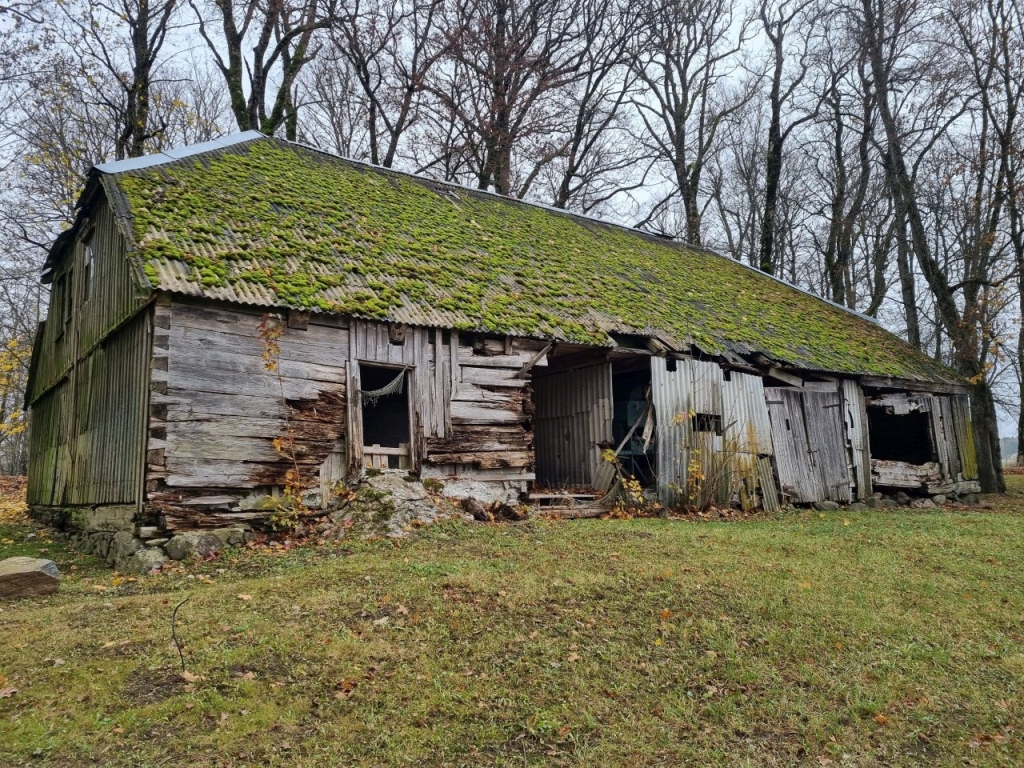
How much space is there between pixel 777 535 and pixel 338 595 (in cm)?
677

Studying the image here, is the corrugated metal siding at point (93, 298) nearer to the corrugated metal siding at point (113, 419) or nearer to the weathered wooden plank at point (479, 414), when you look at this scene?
the corrugated metal siding at point (113, 419)

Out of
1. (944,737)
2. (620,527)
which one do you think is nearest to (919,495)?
(620,527)

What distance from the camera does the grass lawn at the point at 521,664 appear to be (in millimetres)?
4391

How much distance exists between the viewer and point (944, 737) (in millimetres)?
4656

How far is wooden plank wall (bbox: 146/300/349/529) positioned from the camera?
944 centimetres

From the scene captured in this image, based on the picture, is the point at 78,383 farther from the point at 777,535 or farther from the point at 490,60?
the point at 490,60

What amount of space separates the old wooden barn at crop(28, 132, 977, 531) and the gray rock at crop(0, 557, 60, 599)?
4.84 feet

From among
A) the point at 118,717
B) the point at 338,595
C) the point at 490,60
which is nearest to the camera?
the point at 118,717

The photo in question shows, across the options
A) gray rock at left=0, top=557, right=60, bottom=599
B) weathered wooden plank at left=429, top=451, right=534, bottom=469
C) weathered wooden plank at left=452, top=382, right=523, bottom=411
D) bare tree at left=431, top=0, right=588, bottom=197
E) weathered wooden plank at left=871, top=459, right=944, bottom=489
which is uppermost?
bare tree at left=431, top=0, right=588, bottom=197

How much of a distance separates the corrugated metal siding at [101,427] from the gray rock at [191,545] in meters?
0.95

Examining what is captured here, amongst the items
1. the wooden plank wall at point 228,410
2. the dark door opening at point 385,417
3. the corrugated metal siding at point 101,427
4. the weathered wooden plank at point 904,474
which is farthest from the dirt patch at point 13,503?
the weathered wooden plank at point 904,474

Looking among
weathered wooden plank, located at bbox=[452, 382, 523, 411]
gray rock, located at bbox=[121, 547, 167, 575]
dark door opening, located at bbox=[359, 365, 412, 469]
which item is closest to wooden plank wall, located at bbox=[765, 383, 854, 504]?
weathered wooden plank, located at bbox=[452, 382, 523, 411]

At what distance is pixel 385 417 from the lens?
593 inches

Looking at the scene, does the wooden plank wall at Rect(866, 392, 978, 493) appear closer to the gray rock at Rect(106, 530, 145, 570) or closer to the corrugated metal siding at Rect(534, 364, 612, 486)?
the corrugated metal siding at Rect(534, 364, 612, 486)
